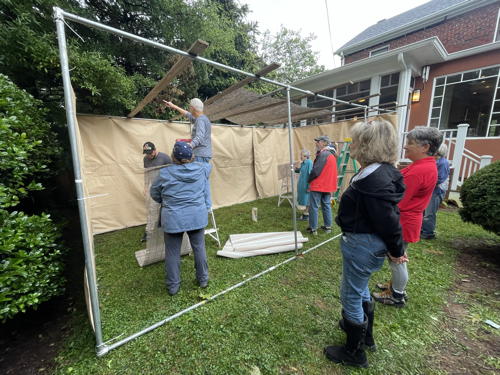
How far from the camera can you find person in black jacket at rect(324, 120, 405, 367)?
→ 49.4 inches

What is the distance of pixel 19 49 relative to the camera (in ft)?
8.22

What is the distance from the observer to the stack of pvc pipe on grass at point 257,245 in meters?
3.18

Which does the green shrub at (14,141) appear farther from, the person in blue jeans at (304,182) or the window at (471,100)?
the window at (471,100)

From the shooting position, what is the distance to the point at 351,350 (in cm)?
152

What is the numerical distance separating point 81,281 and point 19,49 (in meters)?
2.95

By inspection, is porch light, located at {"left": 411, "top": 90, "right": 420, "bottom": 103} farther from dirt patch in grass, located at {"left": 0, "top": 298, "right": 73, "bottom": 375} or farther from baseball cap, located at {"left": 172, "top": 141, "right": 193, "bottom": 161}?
dirt patch in grass, located at {"left": 0, "top": 298, "right": 73, "bottom": 375}

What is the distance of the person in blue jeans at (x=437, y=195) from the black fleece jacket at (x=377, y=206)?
2651mm

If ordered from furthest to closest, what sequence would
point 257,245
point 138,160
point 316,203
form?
point 138,160, point 316,203, point 257,245

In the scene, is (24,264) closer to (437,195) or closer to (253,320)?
(253,320)

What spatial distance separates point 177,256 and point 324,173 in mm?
2697

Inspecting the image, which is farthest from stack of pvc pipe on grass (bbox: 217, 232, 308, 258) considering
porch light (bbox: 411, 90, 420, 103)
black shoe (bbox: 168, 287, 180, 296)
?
porch light (bbox: 411, 90, 420, 103)

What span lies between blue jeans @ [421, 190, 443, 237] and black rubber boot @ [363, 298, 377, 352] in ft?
9.43

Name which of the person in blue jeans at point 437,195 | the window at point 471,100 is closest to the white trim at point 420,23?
the window at point 471,100

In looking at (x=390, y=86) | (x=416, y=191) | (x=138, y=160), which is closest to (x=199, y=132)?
(x=138, y=160)
